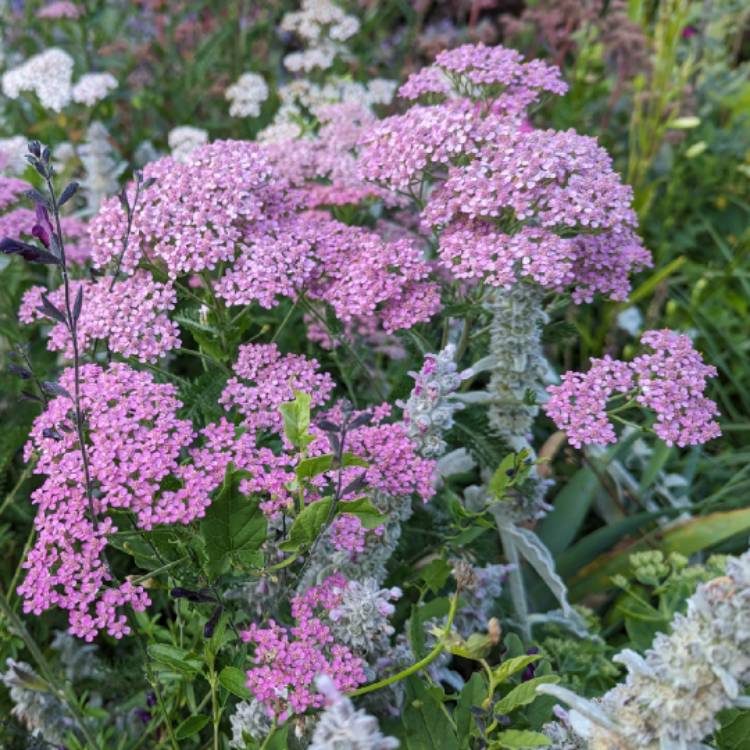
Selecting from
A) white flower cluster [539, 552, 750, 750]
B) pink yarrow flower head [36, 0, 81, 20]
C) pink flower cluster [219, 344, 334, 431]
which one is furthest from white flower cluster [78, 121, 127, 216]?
white flower cluster [539, 552, 750, 750]

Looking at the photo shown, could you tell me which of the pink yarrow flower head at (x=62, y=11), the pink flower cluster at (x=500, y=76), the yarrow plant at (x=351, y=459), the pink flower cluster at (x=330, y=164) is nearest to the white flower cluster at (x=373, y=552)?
the yarrow plant at (x=351, y=459)

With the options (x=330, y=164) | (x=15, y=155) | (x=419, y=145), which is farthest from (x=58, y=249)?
(x=15, y=155)

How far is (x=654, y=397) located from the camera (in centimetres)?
125

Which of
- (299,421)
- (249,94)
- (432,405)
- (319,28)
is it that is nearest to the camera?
(299,421)

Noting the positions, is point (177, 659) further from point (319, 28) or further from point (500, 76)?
point (319, 28)

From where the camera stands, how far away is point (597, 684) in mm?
1627

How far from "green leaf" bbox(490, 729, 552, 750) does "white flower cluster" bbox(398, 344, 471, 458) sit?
15.1 inches

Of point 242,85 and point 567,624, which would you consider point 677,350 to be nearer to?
point 567,624

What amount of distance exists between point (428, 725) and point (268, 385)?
512 millimetres

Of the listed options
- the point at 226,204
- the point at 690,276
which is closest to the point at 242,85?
the point at 226,204

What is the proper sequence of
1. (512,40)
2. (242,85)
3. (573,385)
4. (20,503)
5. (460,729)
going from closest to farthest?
(460,729), (573,385), (20,503), (242,85), (512,40)

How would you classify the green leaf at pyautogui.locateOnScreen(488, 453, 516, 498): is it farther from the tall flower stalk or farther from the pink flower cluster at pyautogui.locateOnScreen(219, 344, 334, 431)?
the tall flower stalk

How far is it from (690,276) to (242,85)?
1541 millimetres

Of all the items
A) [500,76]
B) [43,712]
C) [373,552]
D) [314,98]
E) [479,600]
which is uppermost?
[500,76]
